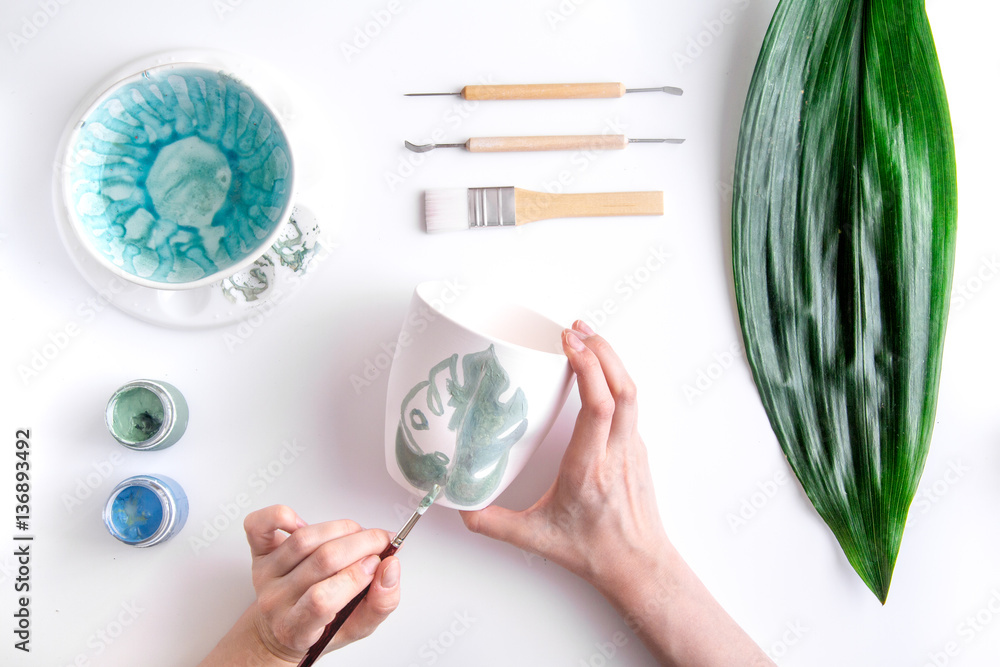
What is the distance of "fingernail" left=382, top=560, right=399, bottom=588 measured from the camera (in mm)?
550

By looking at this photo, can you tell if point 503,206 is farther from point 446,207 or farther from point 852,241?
point 852,241

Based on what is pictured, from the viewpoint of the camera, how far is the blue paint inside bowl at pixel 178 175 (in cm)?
63

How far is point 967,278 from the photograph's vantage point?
0.76 metres

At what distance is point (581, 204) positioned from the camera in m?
0.71

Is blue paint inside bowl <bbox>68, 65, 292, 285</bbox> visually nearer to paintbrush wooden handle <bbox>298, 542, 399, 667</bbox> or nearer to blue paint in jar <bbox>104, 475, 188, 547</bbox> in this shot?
blue paint in jar <bbox>104, 475, 188, 547</bbox>

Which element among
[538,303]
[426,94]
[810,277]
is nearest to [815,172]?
[810,277]

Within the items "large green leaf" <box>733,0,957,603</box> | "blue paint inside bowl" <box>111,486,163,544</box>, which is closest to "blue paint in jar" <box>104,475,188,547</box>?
"blue paint inside bowl" <box>111,486,163,544</box>

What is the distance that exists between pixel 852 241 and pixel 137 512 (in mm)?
900

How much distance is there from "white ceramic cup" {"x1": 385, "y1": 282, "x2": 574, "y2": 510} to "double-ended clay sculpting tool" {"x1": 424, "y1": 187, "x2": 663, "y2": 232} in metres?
0.12

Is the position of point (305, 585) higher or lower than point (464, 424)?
lower

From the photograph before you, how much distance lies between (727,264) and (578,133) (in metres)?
0.25

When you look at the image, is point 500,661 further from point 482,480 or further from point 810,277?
point 810,277

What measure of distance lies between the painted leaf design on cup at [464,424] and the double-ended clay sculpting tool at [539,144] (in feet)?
0.99

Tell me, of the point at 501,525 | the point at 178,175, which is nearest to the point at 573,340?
the point at 501,525
